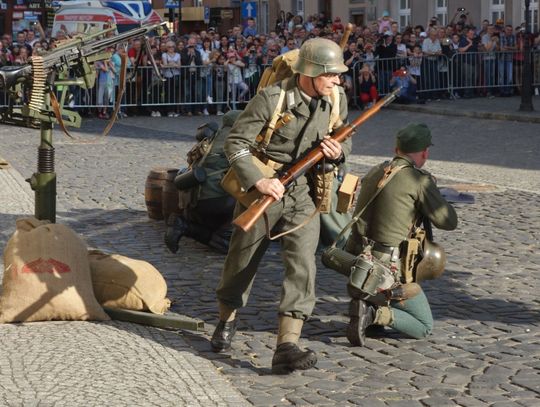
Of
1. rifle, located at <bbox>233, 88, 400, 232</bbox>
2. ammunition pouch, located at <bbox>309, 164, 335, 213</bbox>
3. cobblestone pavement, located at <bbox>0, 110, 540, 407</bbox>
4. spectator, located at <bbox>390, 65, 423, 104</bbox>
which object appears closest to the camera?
cobblestone pavement, located at <bbox>0, 110, 540, 407</bbox>

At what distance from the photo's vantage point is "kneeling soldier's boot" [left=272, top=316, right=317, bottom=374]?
22.4 feet

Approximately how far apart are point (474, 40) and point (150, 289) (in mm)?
22111

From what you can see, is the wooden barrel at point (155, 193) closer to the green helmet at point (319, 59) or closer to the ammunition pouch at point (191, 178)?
the ammunition pouch at point (191, 178)

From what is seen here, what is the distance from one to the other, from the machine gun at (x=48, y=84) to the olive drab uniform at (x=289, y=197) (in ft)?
7.21

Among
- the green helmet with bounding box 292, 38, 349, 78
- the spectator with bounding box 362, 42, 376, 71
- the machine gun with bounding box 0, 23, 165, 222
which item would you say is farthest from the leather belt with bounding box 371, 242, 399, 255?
the spectator with bounding box 362, 42, 376, 71

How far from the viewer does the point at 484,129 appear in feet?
75.1

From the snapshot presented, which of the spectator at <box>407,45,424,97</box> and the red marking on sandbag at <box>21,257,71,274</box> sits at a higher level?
the spectator at <box>407,45,424,97</box>

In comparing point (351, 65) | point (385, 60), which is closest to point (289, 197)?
point (351, 65)

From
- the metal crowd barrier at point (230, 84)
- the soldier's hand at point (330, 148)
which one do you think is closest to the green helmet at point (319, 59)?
the soldier's hand at point (330, 148)

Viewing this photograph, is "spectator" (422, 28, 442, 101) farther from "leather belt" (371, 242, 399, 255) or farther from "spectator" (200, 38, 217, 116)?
"leather belt" (371, 242, 399, 255)

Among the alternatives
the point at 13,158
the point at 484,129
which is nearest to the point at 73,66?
the point at 13,158

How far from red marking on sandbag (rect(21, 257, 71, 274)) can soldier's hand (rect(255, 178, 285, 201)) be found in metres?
1.91

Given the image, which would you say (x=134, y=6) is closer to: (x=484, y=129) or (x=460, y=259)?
(x=484, y=129)

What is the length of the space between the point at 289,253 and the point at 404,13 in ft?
113
